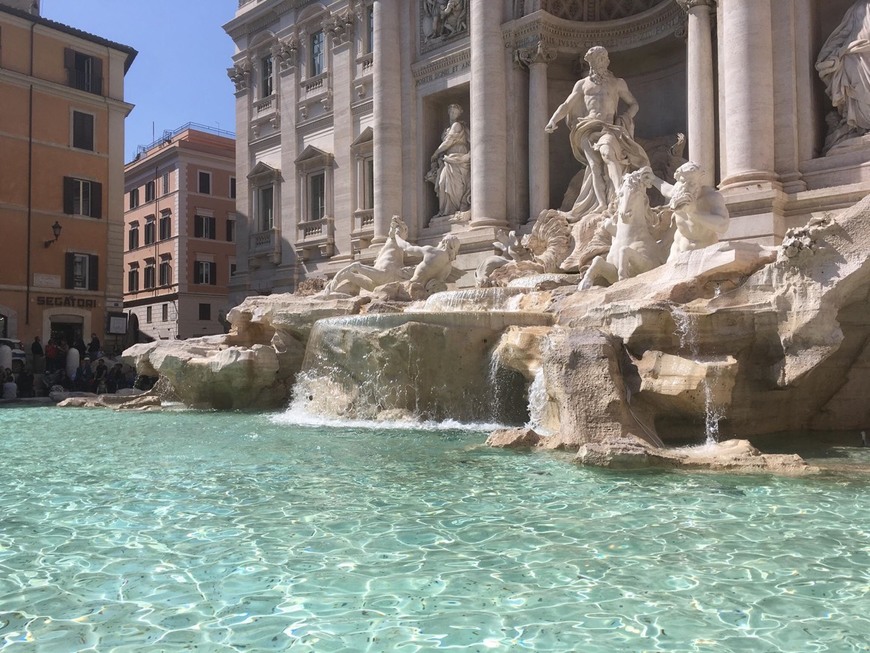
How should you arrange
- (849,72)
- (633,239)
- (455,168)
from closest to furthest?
1. (633,239)
2. (849,72)
3. (455,168)

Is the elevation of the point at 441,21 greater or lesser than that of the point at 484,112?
greater

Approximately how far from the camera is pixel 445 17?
19.6 meters

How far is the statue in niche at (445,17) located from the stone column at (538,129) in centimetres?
278

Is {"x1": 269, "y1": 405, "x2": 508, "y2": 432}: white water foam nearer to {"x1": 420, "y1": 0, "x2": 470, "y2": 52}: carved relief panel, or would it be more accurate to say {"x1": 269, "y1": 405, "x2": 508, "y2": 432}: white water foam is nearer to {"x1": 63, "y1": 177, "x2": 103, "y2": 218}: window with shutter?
{"x1": 420, "y1": 0, "x2": 470, "y2": 52}: carved relief panel

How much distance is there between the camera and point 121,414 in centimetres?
1216

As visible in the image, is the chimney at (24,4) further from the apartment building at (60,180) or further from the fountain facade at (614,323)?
the fountain facade at (614,323)

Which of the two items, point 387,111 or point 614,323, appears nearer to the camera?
point 614,323

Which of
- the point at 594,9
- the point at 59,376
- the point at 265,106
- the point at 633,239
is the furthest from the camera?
the point at 265,106

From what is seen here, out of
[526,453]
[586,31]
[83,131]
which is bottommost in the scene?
[526,453]

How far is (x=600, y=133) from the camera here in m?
15.6

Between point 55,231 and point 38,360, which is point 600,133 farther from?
point 55,231

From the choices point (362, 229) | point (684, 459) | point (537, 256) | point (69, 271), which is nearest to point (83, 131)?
point (69, 271)

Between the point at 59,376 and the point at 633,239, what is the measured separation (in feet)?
48.1

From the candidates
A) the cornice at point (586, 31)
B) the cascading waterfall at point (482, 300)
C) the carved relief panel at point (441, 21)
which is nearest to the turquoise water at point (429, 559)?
the cascading waterfall at point (482, 300)
